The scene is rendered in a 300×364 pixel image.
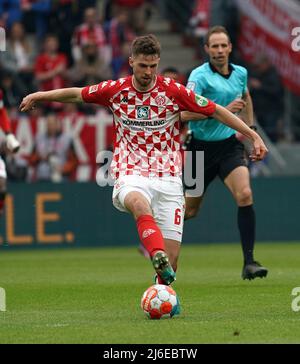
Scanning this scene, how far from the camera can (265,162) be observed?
854 inches

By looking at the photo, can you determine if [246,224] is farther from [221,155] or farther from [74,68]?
[74,68]

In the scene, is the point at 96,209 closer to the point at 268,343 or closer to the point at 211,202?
the point at 211,202

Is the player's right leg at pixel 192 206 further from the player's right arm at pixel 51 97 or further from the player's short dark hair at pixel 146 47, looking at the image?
the player's short dark hair at pixel 146 47

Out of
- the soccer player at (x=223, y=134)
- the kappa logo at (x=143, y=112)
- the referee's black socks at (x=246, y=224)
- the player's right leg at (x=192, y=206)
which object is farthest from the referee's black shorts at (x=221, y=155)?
the kappa logo at (x=143, y=112)

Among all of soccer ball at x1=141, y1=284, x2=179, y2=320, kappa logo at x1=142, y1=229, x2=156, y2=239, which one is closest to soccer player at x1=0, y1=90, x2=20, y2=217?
kappa logo at x1=142, y1=229, x2=156, y2=239

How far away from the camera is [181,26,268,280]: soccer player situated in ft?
39.7

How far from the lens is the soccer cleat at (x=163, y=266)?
27.8 feet

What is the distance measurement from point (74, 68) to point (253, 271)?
1130 cm

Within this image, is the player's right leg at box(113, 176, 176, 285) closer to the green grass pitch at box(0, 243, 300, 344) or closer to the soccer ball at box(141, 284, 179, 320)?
the soccer ball at box(141, 284, 179, 320)

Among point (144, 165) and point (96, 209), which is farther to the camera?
point (96, 209)

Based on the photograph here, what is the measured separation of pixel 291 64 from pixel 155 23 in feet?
14.2

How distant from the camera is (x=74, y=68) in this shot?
2222cm

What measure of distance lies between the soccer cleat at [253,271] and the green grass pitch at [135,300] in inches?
4.1

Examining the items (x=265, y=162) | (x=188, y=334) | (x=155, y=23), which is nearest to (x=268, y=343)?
(x=188, y=334)
